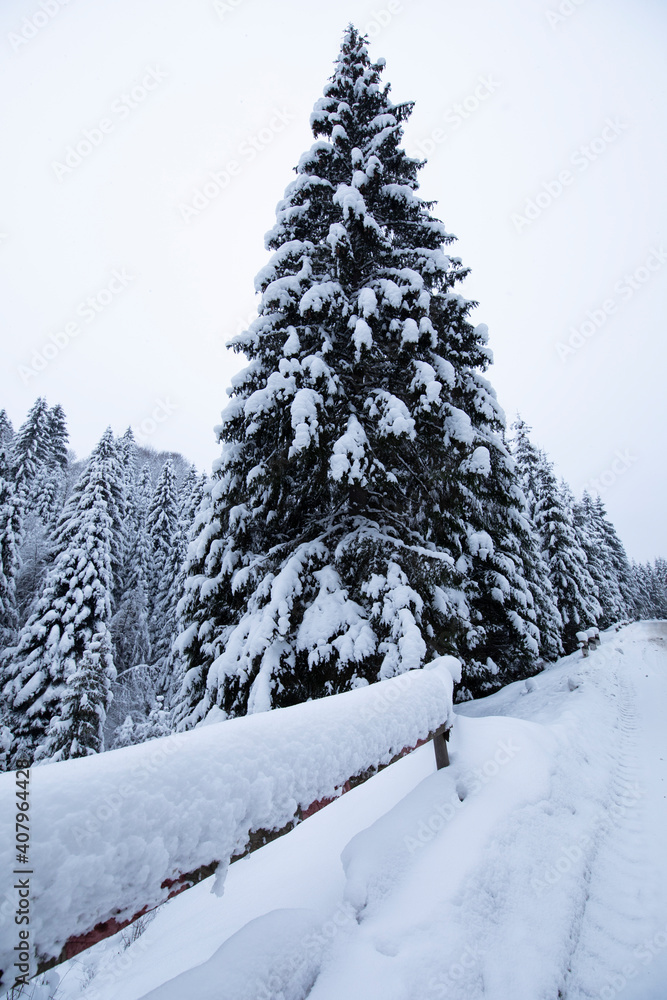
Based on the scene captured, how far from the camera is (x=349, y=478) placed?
20.7ft

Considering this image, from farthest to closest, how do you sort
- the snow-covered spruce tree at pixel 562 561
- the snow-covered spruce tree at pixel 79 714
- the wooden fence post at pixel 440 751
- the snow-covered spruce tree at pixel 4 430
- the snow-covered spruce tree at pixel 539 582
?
the snow-covered spruce tree at pixel 4 430 < the snow-covered spruce tree at pixel 562 561 < the snow-covered spruce tree at pixel 79 714 < the snow-covered spruce tree at pixel 539 582 < the wooden fence post at pixel 440 751

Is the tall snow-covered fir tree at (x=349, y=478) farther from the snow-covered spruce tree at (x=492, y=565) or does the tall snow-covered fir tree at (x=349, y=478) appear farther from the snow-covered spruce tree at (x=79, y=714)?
the snow-covered spruce tree at (x=79, y=714)

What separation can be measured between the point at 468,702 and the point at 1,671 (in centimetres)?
2227

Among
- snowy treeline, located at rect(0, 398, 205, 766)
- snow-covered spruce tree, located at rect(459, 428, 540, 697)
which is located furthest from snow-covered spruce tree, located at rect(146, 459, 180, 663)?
snow-covered spruce tree, located at rect(459, 428, 540, 697)

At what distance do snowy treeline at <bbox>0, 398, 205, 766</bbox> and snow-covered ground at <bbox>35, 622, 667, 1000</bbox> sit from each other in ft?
48.8

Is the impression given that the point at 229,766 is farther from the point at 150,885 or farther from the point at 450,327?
the point at 450,327

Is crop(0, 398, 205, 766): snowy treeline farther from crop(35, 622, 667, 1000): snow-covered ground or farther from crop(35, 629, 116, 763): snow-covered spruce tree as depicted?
crop(35, 622, 667, 1000): snow-covered ground

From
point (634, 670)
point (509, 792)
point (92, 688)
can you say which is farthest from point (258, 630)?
point (634, 670)

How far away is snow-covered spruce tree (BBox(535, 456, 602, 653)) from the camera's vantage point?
23.4 metres

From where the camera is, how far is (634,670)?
47.1 ft

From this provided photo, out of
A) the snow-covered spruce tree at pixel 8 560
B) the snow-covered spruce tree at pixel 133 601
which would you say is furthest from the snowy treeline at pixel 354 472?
the snow-covered spruce tree at pixel 133 601

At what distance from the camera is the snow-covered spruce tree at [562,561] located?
2342cm

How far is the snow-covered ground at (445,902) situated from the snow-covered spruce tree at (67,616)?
16.2 m

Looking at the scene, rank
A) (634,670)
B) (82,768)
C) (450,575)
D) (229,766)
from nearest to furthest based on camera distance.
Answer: (82,768), (229,766), (450,575), (634,670)
